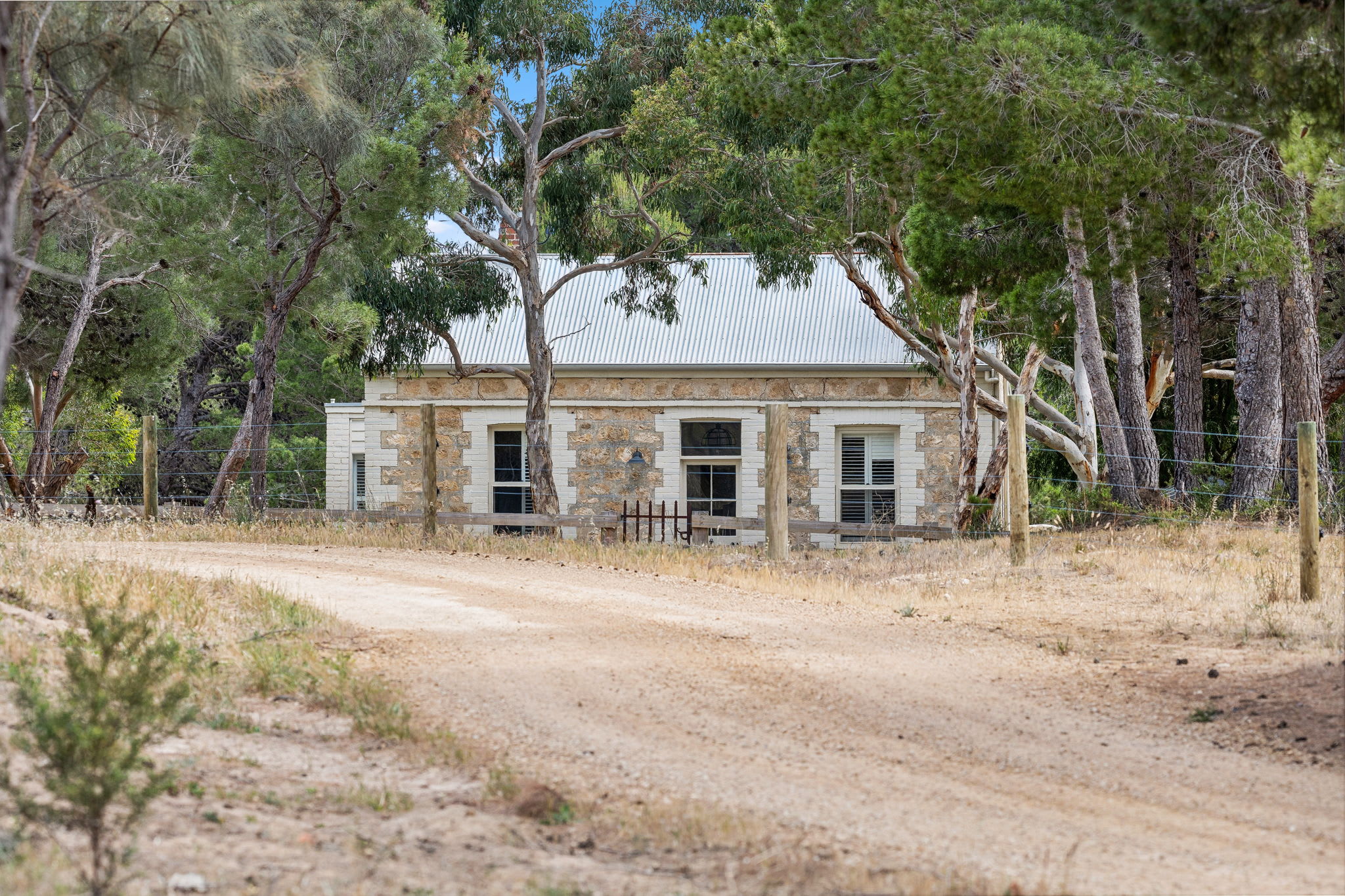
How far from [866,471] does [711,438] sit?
2.87 meters

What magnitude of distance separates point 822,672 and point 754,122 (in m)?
12.9

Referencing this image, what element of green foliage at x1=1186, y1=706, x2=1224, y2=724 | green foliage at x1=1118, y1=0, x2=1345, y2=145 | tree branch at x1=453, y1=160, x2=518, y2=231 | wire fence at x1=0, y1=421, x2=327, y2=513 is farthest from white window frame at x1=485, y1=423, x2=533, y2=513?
green foliage at x1=1186, y1=706, x2=1224, y2=724

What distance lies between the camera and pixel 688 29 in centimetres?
2102

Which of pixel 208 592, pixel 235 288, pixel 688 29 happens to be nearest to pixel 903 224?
pixel 688 29

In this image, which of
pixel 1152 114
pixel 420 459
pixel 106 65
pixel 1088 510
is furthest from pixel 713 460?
pixel 106 65

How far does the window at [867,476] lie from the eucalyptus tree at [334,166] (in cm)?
890

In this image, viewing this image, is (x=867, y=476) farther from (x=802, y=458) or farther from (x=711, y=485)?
(x=711, y=485)

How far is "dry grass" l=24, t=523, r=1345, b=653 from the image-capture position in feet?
30.4

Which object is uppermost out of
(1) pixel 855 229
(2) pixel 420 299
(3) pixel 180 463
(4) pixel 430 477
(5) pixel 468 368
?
(1) pixel 855 229

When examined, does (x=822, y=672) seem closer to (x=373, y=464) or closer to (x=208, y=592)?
(x=208, y=592)

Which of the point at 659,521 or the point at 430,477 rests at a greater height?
the point at 430,477

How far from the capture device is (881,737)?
6.34 metres

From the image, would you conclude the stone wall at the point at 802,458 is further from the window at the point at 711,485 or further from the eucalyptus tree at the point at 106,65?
the eucalyptus tree at the point at 106,65

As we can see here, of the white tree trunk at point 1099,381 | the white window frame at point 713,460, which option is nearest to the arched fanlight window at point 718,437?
the white window frame at point 713,460
